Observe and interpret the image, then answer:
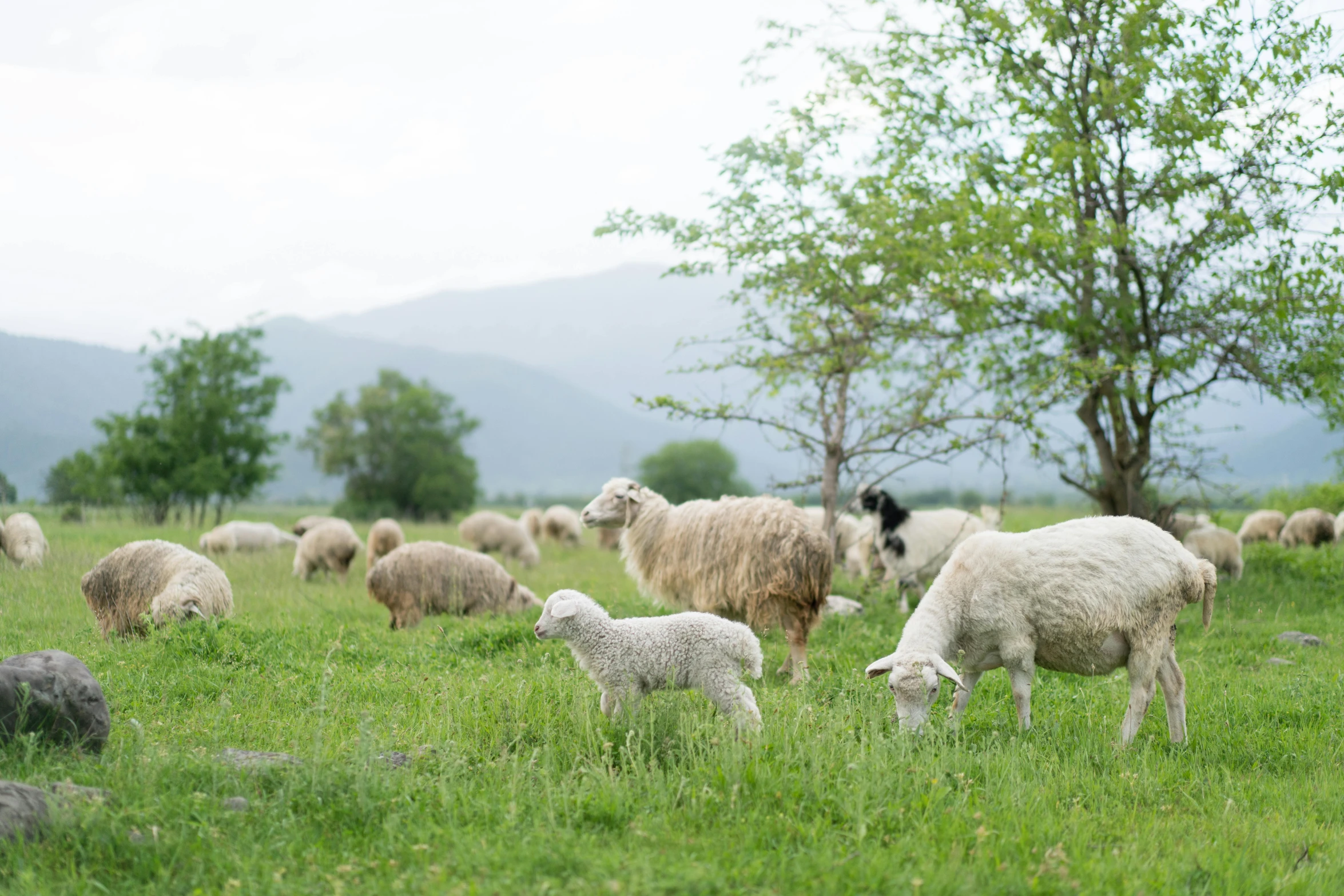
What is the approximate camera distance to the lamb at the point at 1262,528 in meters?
21.7

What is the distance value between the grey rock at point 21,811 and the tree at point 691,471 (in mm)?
46506

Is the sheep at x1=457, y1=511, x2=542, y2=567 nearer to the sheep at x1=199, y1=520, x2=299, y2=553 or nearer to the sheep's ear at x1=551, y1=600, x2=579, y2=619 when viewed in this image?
the sheep at x1=199, y1=520, x2=299, y2=553

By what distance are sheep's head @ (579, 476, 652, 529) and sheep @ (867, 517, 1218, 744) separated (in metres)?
3.96

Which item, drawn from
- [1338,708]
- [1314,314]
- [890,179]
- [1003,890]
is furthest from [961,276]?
[1003,890]

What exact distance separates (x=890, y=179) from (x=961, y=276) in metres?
1.53

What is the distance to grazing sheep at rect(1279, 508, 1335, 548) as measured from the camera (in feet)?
65.6

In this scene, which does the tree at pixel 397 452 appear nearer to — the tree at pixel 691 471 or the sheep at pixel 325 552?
the tree at pixel 691 471

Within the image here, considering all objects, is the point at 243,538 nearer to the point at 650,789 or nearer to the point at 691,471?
the point at 650,789

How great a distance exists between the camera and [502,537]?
21562mm

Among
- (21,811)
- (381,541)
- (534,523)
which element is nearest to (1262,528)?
(381,541)

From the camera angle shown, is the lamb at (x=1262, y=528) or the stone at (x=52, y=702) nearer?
the stone at (x=52, y=702)

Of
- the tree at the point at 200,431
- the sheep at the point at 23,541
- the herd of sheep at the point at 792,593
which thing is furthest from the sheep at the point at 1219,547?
the tree at the point at 200,431

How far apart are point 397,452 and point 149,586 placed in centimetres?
3825

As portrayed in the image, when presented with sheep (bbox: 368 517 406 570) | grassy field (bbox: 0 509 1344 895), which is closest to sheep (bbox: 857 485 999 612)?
grassy field (bbox: 0 509 1344 895)
